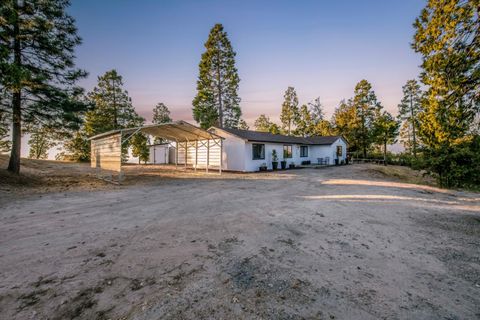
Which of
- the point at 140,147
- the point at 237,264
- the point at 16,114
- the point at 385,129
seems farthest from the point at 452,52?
the point at 140,147

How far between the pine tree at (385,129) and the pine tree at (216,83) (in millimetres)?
20046

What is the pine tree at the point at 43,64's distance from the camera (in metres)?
9.39

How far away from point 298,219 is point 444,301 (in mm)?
2809

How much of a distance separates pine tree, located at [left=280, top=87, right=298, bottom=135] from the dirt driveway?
3161 cm

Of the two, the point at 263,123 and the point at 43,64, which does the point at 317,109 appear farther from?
the point at 43,64

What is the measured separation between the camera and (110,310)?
1.87m

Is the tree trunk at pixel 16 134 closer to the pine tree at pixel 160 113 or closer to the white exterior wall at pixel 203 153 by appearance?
the white exterior wall at pixel 203 153

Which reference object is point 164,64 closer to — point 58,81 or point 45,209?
point 58,81

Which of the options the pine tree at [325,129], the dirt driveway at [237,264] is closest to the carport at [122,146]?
the dirt driveway at [237,264]

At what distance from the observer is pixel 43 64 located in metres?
10.1

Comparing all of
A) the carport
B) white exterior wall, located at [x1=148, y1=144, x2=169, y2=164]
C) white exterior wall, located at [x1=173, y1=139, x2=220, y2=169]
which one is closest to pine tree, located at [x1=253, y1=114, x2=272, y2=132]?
white exterior wall, located at [x1=148, y1=144, x2=169, y2=164]

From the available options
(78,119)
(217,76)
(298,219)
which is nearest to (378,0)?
(298,219)

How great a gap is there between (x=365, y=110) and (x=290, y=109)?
38.4ft

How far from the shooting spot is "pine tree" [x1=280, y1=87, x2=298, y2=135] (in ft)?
115
